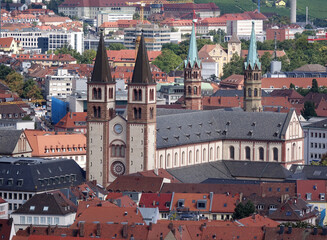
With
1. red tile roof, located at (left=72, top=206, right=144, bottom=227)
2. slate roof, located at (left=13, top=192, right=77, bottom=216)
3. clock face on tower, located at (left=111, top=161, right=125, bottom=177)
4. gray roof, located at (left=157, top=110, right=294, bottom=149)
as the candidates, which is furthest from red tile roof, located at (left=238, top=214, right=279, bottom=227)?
gray roof, located at (left=157, top=110, right=294, bottom=149)

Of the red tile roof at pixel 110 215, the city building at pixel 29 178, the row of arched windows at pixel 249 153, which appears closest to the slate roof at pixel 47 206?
the red tile roof at pixel 110 215

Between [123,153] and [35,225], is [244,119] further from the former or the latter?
[35,225]

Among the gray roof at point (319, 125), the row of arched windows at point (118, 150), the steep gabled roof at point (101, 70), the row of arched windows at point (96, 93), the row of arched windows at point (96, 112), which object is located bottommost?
the gray roof at point (319, 125)

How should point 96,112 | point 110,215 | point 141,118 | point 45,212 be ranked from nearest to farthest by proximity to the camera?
point 110,215 → point 45,212 → point 141,118 → point 96,112

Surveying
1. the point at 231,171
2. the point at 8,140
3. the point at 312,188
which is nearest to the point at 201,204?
the point at 312,188

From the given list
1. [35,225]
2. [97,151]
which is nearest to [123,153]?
[97,151]

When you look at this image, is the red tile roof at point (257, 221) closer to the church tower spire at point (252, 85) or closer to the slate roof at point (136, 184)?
the slate roof at point (136, 184)

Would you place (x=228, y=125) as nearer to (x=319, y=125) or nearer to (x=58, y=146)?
(x=58, y=146)
